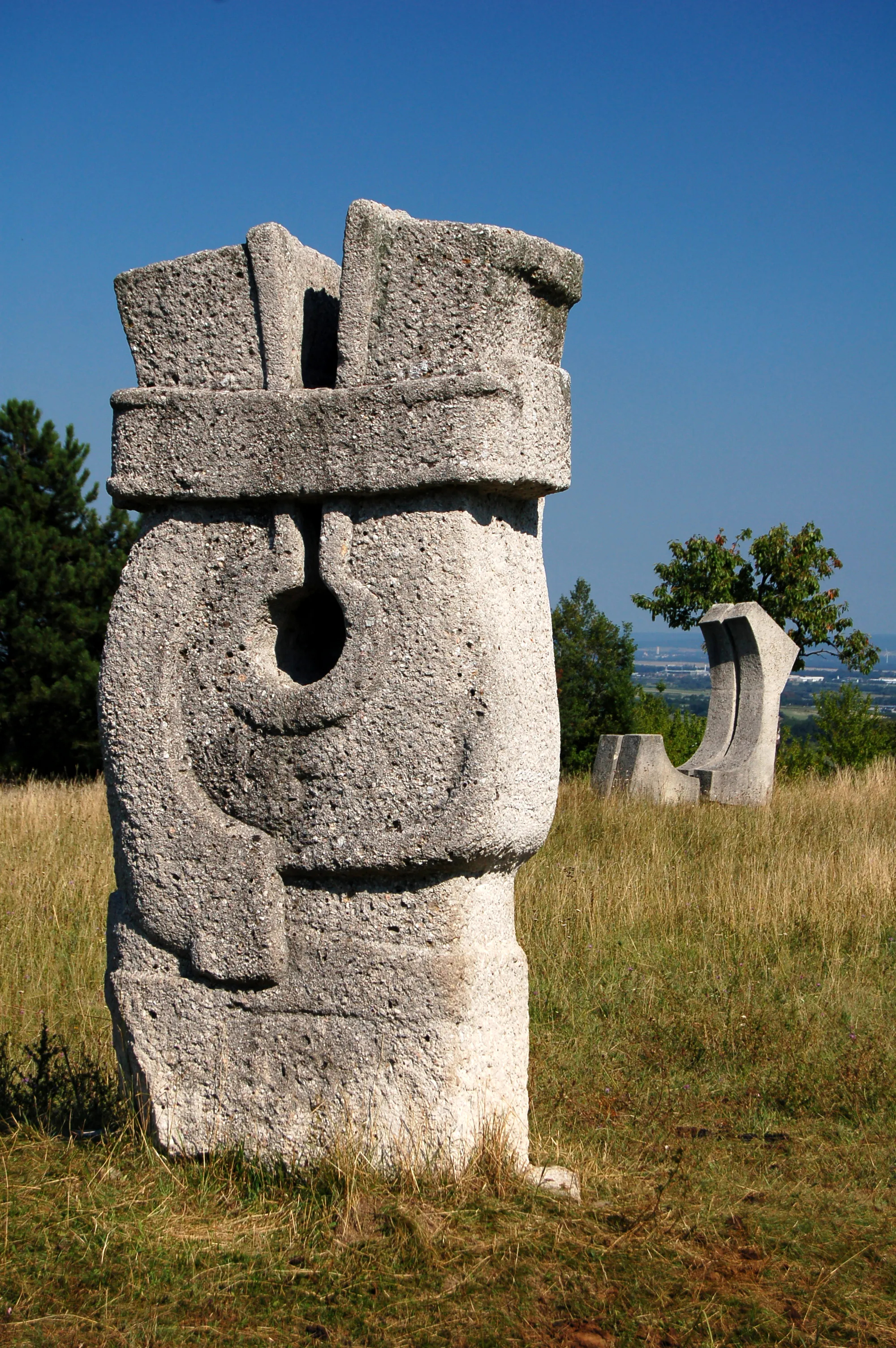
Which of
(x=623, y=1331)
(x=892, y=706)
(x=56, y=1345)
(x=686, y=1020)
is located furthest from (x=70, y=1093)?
(x=892, y=706)

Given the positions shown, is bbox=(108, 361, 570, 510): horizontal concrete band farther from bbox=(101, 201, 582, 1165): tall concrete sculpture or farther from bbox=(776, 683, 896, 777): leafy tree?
bbox=(776, 683, 896, 777): leafy tree

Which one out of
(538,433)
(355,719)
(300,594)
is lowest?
(355,719)

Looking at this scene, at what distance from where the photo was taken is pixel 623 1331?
245 centimetres

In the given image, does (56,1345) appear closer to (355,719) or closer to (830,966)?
(355,719)

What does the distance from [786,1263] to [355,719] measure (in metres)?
1.62

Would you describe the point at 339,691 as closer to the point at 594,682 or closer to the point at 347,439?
the point at 347,439

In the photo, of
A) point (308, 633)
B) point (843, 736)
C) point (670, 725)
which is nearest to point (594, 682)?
point (670, 725)

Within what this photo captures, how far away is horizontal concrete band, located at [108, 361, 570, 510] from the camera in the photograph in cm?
292

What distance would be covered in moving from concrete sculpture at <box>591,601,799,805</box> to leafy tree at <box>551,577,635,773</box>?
3737 millimetres

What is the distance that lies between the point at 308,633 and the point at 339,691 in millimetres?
420

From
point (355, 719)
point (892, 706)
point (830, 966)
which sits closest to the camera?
point (355, 719)

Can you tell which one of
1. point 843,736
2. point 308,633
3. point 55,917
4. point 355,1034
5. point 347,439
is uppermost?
point 347,439

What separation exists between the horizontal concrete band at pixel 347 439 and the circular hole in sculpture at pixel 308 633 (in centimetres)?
30

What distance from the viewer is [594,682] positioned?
15.9 metres
